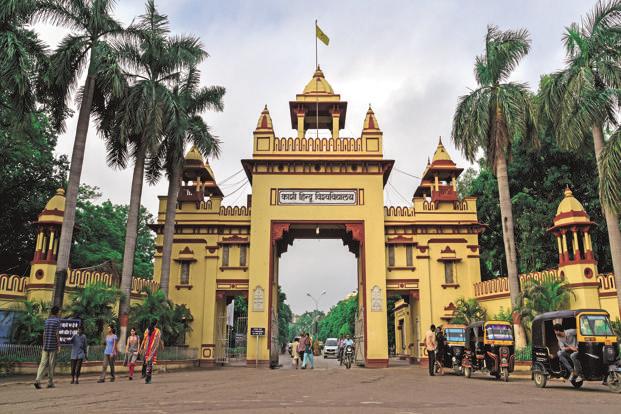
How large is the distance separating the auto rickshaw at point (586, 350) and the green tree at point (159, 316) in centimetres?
1495

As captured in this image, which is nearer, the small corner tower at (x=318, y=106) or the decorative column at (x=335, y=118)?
the decorative column at (x=335, y=118)

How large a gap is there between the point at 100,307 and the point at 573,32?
2048 centimetres

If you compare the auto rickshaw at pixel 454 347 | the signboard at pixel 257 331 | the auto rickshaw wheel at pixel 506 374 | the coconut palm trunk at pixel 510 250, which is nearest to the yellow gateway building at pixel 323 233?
the signboard at pixel 257 331

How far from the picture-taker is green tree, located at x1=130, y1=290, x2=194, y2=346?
21.6m

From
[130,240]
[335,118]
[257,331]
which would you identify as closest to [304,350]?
[257,331]

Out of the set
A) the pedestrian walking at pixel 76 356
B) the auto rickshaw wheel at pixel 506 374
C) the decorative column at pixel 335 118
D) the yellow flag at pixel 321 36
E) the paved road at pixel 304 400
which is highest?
the yellow flag at pixel 321 36

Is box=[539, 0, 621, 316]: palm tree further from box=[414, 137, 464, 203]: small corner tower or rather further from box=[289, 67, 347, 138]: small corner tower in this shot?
box=[289, 67, 347, 138]: small corner tower

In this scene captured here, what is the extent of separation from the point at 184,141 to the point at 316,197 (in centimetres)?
734

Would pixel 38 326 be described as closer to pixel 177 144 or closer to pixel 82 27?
pixel 177 144

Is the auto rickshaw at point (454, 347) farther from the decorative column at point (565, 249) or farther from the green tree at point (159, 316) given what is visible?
the green tree at point (159, 316)

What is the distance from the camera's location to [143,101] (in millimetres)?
20281

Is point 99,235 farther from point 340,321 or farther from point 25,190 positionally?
point 340,321

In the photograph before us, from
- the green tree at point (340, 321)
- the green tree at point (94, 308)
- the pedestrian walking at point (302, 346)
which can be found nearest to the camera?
the green tree at point (94, 308)

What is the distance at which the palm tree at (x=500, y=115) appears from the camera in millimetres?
21469
